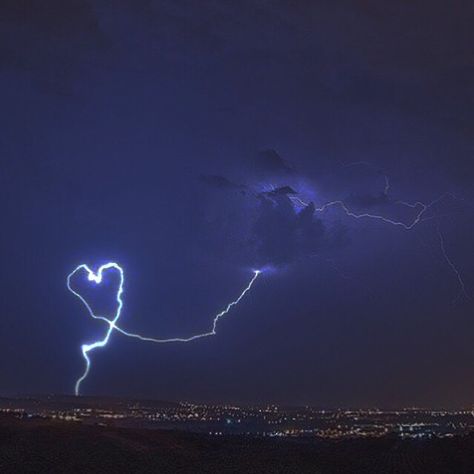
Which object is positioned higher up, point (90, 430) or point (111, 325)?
point (111, 325)

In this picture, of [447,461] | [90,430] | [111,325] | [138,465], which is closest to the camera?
[138,465]

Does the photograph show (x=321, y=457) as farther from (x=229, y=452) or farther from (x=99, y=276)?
(x=99, y=276)

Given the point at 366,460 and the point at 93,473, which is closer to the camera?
the point at 93,473

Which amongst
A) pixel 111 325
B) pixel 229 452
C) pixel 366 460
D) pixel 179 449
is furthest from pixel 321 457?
pixel 111 325

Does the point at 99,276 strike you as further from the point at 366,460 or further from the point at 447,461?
the point at 447,461

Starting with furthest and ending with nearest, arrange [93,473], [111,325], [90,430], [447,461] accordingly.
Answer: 1. [111,325]
2. [90,430]
3. [447,461]
4. [93,473]

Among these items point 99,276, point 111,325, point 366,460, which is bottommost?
point 366,460

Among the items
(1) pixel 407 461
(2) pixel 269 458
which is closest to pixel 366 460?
(1) pixel 407 461
